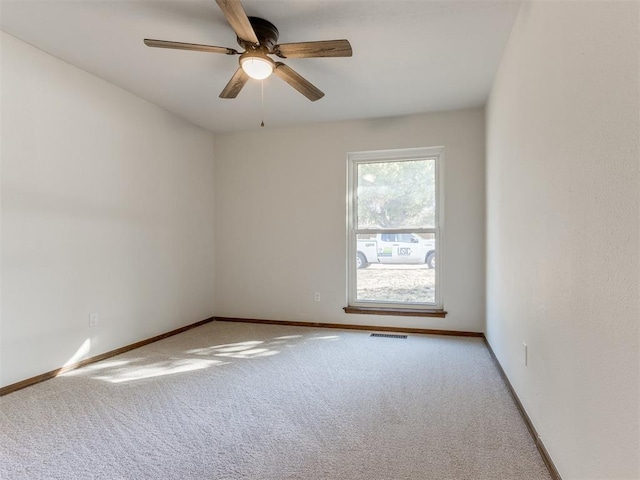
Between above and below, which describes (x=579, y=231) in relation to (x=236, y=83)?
below

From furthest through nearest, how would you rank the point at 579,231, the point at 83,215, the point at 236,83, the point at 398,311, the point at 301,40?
the point at 398,311 → the point at 83,215 → the point at 236,83 → the point at 301,40 → the point at 579,231

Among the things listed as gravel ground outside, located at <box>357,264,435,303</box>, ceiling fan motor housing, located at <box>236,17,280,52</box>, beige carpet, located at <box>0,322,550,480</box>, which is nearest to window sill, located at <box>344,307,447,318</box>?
gravel ground outside, located at <box>357,264,435,303</box>

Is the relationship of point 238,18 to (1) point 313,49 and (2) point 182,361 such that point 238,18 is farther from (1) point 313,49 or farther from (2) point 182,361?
(2) point 182,361

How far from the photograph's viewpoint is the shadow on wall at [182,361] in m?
2.65

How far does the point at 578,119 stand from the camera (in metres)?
1.26

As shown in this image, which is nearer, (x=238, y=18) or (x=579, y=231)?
(x=579, y=231)

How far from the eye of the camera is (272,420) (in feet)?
6.46

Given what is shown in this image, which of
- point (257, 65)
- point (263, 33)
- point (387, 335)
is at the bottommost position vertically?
point (387, 335)

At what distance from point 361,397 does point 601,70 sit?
2066 mm

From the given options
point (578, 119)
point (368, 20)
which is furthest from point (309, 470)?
point (368, 20)

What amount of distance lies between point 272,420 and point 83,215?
2290mm

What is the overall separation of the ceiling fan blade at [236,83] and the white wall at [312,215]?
5.30 feet

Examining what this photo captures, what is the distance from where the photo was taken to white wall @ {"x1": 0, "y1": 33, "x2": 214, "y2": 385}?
2391 mm

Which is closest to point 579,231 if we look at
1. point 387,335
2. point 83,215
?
point 387,335
